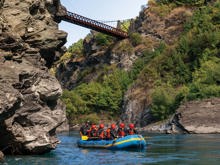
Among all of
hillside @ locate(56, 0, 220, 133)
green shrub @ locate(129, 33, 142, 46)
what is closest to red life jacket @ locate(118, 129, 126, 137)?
hillside @ locate(56, 0, 220, 133)

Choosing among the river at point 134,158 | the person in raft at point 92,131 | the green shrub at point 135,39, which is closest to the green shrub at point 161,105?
the green shrub at point 135,39

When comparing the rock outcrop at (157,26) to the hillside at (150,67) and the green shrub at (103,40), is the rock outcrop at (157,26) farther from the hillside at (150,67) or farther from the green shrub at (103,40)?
the green shrub at (103,40)

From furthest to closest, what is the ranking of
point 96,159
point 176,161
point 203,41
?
point 203,41
point 96,159
point 176,161

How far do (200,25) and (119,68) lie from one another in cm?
1869

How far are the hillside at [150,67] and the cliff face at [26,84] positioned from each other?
115ft

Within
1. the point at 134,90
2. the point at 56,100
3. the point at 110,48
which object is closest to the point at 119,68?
the point at 110,48

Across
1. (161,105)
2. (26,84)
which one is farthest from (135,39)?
(26,84)

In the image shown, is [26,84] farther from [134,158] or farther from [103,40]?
[103,40]

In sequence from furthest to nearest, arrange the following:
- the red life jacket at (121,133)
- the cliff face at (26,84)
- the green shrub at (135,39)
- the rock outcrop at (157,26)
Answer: the green shrub at (135,39) → the rock outcrop at (157,26) → the red life jacket at (121,133) → the cliff face at (26,84)

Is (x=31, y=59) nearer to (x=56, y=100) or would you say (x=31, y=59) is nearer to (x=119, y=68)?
(x=56, y=100)

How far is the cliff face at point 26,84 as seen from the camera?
88.3 feet

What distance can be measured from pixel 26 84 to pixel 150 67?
58628mm

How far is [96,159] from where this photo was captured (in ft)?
96.6

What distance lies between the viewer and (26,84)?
2877 cm
